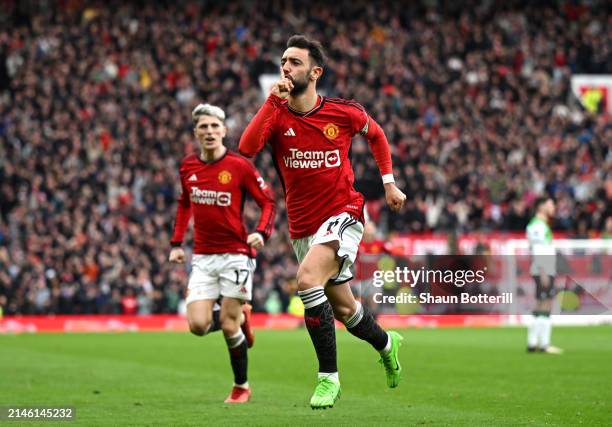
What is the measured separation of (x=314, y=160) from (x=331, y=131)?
268 millimetres

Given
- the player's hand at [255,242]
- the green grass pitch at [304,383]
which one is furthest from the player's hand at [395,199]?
the player's hand at [255,242]

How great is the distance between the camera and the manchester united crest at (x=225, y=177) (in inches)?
433

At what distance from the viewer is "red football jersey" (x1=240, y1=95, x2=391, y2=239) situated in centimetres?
873

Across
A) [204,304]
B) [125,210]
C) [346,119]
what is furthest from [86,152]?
[346,119]

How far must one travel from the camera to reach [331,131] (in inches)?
346

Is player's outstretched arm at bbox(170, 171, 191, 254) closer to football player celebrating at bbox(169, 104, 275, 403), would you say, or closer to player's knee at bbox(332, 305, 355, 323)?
football player celebrating at bbox(169, 104, 275, 403)

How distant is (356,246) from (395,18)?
105 feet

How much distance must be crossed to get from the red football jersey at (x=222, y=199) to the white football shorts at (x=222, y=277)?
8 centimetres

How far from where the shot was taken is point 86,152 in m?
31.0

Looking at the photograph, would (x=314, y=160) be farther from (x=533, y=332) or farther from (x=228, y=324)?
(x=533, y=332)

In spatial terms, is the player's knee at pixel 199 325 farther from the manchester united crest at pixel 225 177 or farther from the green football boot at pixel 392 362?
the green football boot at pixel 392 362

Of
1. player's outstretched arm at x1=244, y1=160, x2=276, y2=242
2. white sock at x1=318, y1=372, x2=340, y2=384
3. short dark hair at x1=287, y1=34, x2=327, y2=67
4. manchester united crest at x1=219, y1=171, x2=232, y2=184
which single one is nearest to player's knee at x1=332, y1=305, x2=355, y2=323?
white sock at x1=318, y1=372, x2=340, y2=384

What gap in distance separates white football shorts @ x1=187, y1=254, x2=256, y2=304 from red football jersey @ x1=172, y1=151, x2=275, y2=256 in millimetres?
79

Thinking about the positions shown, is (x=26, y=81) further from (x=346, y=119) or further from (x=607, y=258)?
(x=346, y=119)
